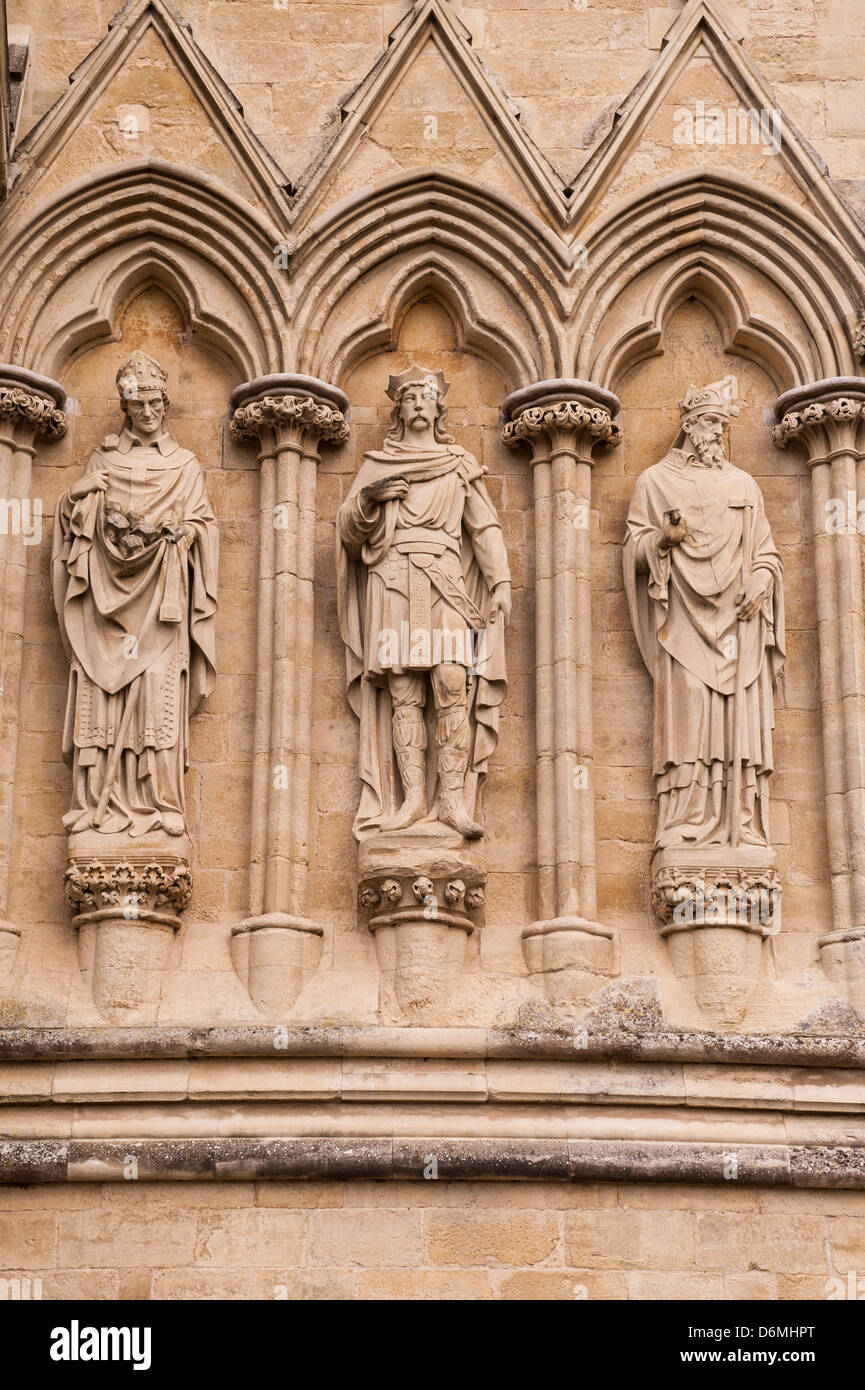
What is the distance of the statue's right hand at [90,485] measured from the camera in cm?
1063

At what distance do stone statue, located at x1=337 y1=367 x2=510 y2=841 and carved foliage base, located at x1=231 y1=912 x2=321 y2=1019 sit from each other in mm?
504

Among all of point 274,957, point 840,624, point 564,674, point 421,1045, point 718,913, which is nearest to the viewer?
point 421,1045

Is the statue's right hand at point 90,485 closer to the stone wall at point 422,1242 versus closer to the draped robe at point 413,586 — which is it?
the draped robe at point 413,586

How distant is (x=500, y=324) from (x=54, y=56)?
2.56m

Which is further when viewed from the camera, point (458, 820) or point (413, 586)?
point (413, 586)

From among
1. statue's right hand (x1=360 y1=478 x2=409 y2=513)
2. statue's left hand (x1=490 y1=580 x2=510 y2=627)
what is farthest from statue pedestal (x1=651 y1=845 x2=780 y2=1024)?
statue's right hand (x1=360 y1=478 x2=409 y2=513)

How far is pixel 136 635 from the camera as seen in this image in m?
10.4

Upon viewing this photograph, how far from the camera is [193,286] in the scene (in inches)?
441

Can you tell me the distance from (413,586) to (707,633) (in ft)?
4.27

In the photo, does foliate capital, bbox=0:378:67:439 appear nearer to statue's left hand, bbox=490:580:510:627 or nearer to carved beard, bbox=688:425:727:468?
statue's left hand, bbox=490:580:510:627

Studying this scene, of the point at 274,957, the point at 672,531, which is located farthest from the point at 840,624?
the point at 274,957

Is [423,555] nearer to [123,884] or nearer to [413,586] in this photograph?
[413,586]

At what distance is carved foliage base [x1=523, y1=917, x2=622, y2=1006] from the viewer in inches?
398
